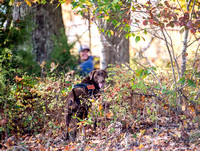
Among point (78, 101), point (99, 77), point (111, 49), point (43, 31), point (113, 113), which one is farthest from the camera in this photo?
point (43, 31)

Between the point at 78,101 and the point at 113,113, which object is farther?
the point at 78,101

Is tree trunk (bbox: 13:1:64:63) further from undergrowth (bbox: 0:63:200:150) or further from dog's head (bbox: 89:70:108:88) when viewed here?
dog's head (bbox: 89:70:108:88)

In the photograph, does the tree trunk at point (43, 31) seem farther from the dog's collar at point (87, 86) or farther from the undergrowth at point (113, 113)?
the dog's collar at point (87, 86)

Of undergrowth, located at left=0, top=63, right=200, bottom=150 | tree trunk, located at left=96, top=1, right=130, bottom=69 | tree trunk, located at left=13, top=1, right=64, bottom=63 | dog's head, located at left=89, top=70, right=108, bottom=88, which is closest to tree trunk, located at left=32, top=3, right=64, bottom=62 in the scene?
tree trunk, located at left=13, top=1, right=64, bottom=63

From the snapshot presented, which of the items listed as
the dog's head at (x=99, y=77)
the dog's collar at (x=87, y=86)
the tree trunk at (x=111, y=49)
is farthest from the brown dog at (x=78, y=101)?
the tree trunk at (x=111, y=49)

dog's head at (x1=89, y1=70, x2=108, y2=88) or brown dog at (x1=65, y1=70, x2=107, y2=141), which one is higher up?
dog's head at (x1=89, y1=70, x2=108, y2=88)

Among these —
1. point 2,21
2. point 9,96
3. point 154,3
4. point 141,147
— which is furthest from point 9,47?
point 141,147

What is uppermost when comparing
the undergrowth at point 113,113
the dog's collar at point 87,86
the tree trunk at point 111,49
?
the tree trunk at point 111,49

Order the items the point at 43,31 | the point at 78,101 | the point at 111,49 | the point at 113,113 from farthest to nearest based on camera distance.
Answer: the point at 43,31 < the point at 111,49 < the point at 78,101 < the point at 113,113

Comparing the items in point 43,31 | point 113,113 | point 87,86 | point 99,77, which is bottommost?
point 113,113

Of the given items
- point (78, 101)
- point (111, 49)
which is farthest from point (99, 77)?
point (111, 49)

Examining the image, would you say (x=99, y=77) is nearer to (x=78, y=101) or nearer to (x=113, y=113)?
(x=78, y=101)

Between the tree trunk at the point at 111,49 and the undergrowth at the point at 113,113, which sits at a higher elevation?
the tree trunk at the point at 111,49

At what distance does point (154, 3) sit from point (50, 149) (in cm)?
341
